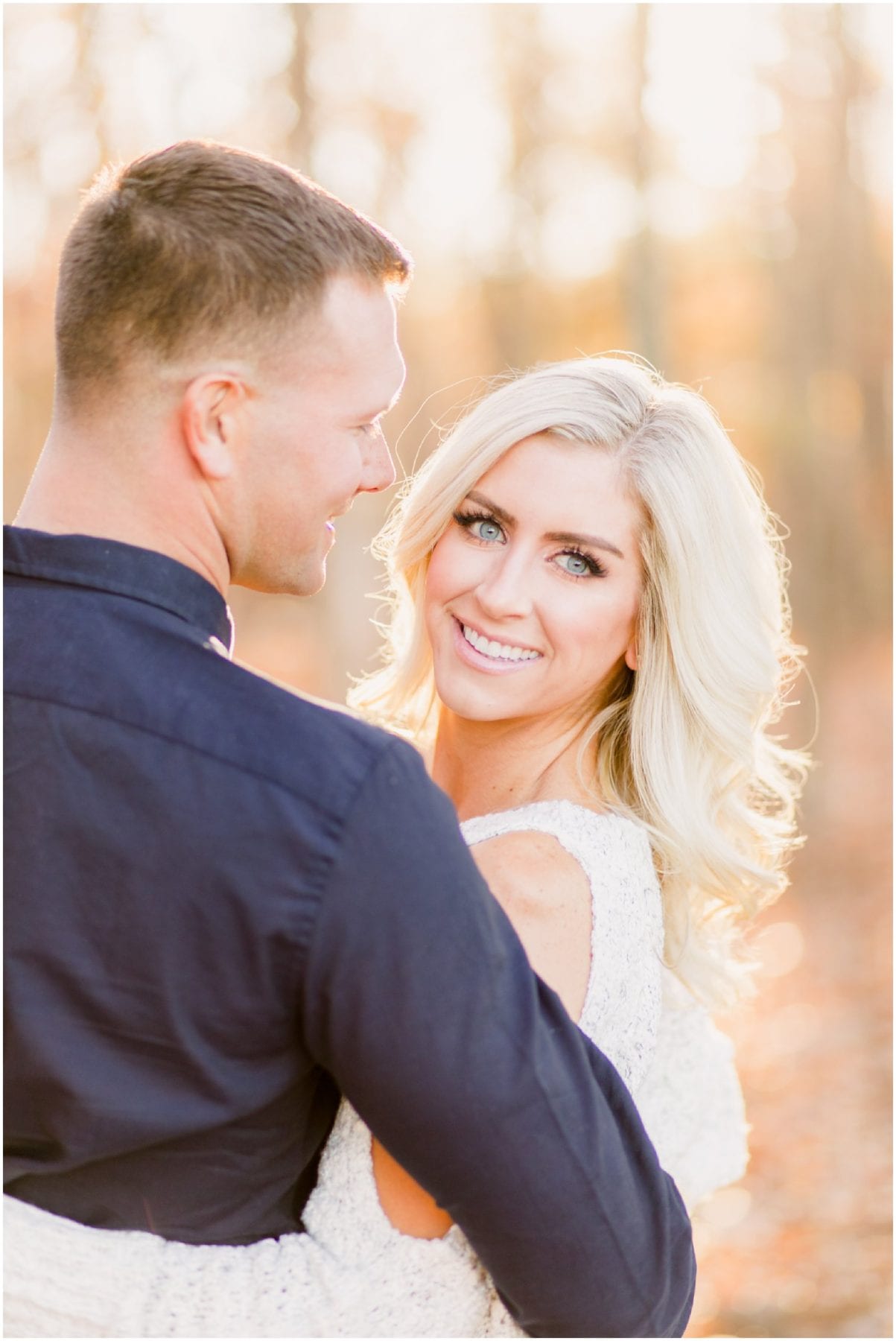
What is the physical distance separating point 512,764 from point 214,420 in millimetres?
1296

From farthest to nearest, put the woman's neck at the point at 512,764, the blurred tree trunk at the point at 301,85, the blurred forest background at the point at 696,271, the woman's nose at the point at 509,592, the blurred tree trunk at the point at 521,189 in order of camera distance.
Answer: the blurred tree trunk at the point at 521,189
the blurred tree trunk at the point at 301,85
the blurred forest background at the point at 696,271
the woman's neck at the point at 512,764
the woman's nose at the point at 509,592

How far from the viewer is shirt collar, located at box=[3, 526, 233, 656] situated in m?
1.52

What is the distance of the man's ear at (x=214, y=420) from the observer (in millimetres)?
1610

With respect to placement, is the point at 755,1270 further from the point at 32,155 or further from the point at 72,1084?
the point at 32,155

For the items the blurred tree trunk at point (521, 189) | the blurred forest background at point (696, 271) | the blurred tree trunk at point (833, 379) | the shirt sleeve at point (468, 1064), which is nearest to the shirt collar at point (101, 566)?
the shirt sleeve at point (468, 1064)

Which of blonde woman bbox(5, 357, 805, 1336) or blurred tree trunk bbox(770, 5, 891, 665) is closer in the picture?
blonde woman bbox(5, 357, 805, 1336)

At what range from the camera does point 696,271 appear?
13859mm

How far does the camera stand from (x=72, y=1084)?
4.91 feet

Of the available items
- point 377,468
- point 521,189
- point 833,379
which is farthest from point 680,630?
point 521,189

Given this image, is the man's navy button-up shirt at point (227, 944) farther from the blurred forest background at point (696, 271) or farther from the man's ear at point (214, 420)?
the blurred forest background at point (696, 271)

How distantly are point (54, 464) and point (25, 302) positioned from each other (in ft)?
34.3

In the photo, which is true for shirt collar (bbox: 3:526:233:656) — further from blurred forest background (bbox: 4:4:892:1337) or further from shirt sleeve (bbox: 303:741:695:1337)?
blurred forest background (bbox: 4:4:892:1337)

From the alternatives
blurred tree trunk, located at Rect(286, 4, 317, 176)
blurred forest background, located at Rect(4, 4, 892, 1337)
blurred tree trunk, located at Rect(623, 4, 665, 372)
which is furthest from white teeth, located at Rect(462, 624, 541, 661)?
blurred tree trunk, located at Rect(286, 4, 317, 176)

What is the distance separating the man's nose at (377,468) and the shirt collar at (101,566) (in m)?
0.40
